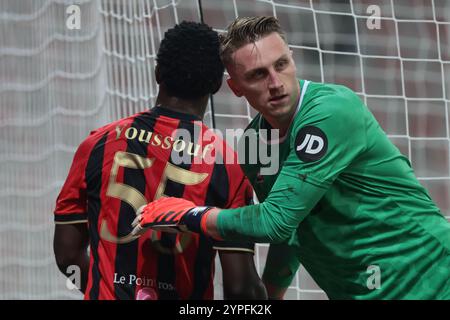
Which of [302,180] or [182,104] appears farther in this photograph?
[182,104]

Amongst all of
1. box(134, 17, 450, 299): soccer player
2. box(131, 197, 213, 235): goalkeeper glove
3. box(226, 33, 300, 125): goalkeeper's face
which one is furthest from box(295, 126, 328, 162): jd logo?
box(131, 197, 213, 235): goalkeeper glove

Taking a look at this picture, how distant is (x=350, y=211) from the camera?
2.51 meters

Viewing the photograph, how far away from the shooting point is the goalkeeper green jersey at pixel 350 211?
2.40 metres

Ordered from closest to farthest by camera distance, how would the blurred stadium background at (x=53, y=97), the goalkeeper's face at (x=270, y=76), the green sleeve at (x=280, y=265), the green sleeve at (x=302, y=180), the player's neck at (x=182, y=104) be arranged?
the green sleeve at (x=302, y=180)
the goalkeeper's face at (x=270, y=76)
the player's neck at (x=182, y=104)
the green sleeve at (x=280, y=265)
the blurred stadium background at (x=53, y=97)

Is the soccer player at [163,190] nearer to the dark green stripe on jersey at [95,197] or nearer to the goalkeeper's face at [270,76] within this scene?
the dark green stripe on jersey at [95,197]

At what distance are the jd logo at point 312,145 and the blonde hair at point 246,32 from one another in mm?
307

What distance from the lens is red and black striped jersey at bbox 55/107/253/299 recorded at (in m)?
2.66

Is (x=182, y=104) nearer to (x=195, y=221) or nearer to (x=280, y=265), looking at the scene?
(x=195, y=221)

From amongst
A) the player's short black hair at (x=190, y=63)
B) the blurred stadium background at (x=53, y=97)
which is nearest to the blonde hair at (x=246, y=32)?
the player's short black hair at (x=190, y=63)

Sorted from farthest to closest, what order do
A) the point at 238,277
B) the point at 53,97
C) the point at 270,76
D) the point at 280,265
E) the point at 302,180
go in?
1. the point at 53,97
2. the point at 280,265
3. the point at 238,277
4. the point at 270,76
5. the point at 302,180

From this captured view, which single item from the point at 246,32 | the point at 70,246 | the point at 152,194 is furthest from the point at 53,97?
the point at 246,32

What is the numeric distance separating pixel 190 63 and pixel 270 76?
1.07 feet

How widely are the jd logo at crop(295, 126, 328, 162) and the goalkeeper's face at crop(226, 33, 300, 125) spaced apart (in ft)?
0.40
